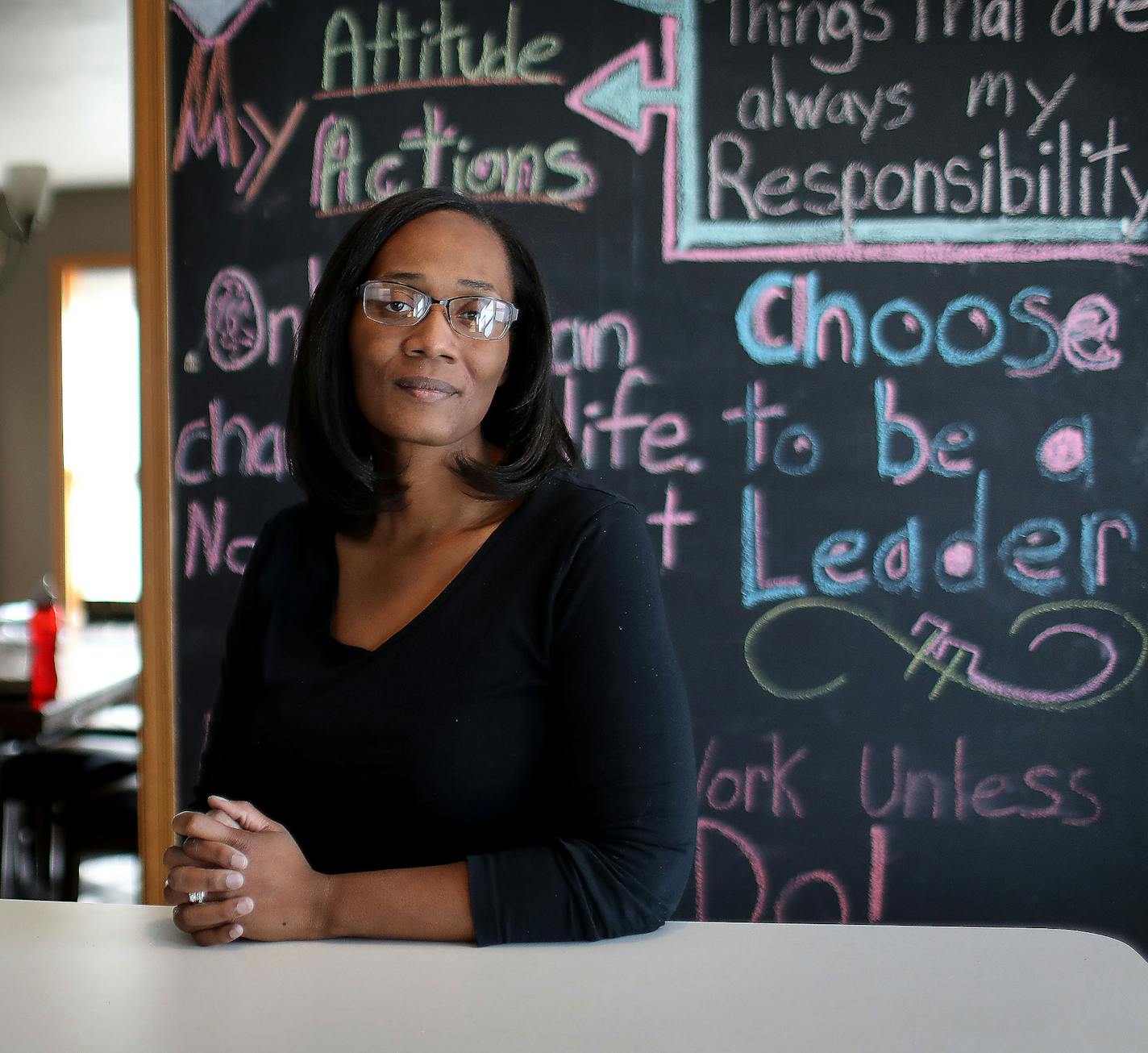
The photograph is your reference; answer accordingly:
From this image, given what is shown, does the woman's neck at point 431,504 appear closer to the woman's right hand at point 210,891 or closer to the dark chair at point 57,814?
the woman's right hand at point 210,891

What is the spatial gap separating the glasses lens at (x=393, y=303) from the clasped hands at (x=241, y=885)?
1.64ft

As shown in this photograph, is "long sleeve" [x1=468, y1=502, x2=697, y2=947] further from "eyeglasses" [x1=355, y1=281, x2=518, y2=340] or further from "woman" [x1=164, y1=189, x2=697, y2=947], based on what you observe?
"eyeglasses" [x1=355, y1=281, x2=518, y2=340]

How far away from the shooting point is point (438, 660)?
1.02m

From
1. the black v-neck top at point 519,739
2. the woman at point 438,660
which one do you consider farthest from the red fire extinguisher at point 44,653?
the black v-neck top at point 519,739

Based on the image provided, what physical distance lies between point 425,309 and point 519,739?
1.46ft

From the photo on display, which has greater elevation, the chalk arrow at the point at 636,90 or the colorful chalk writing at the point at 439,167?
the chalk arrow at the point at 636,90

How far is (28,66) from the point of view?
12.9ft

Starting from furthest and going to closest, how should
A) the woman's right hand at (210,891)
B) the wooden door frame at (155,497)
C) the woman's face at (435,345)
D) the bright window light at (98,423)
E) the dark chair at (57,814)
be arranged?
the bright window light at (98,423) → the dark chair at (57,814) → the wooden door frame at (155,497) → the woman's face at (435,345) → the woman's right hand at (210,891)

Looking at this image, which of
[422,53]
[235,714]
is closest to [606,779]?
[235,714]

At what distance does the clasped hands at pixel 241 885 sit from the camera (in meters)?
0.89

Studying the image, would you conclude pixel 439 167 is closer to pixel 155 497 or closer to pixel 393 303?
pixel 155 497

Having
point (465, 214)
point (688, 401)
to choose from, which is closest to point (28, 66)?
point (688, 401)

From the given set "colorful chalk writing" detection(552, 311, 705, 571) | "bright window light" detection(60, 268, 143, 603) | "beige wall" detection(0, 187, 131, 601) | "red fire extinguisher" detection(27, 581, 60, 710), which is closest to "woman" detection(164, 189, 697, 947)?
→ "colorful chalk writing" detection(552, 311, 705, 571)

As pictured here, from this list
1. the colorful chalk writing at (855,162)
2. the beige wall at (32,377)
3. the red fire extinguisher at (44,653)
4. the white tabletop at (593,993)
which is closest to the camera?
the white tabletop at (593,993)
